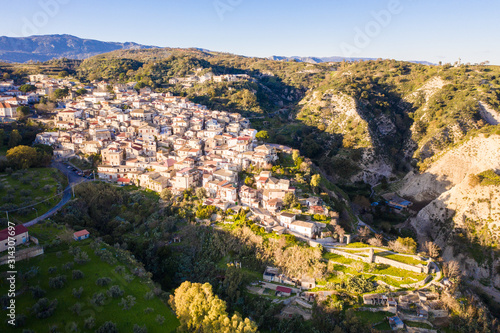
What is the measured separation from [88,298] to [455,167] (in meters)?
45.4

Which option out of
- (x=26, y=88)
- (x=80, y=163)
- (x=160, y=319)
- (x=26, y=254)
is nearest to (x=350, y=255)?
(x=160, y=319)

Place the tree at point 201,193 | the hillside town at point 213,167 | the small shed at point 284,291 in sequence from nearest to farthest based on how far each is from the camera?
the small shed at point 284,291 → the hillside town at point 213,167 → the tree at point 201,193

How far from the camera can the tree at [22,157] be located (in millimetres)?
35062

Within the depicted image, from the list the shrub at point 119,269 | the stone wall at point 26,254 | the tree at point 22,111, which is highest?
the tree at point 22,111

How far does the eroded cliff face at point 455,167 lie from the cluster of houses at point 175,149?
1951 centimetres

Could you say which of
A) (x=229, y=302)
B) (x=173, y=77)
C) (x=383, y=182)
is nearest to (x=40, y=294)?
(x=229, y=302)

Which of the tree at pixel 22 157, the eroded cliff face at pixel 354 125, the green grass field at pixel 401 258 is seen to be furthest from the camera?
the eroded cliff face at pixel 354 125

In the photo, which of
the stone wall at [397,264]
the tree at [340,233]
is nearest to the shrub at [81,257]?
the tree at [340,233]

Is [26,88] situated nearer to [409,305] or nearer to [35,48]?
[409,305]

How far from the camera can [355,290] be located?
22.2 m

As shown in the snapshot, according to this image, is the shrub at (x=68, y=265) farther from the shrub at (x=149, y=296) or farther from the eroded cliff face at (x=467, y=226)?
the eroded cliff face at (x=467, y=226)

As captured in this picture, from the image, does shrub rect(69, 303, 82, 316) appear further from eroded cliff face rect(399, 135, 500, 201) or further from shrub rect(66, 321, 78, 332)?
eroded cliff face rect(399, 135, 500, 201)

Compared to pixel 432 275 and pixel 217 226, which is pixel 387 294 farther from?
pixel 217 226

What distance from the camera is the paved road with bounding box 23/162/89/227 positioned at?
2778 cm
